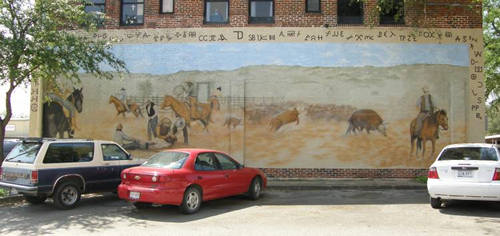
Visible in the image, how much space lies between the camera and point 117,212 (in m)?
9.63

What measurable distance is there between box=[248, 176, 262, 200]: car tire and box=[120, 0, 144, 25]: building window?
28.0 ft

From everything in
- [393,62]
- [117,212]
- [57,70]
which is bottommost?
[117,212]

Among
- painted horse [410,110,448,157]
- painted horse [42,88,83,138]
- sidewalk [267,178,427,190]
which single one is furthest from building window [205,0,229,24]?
painted horse [410,110,448,157]

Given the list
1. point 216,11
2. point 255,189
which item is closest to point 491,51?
point 216,11

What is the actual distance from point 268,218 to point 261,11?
30.7 feet

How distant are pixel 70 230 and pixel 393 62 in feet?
40.0

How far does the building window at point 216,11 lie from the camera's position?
1595 centimetres

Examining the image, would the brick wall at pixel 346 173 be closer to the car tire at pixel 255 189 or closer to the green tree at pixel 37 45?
the car tire at pixel 255 189

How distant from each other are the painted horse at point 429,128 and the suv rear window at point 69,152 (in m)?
10.9

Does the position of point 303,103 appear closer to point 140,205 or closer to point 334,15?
point 334,15

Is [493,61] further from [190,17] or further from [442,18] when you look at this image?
[190,17]

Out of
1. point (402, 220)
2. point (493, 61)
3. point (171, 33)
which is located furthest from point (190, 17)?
point (493, 61)

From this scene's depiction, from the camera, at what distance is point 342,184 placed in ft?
45.7

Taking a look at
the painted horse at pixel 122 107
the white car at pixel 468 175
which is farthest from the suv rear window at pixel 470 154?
the painted horse at pixel 122 107
